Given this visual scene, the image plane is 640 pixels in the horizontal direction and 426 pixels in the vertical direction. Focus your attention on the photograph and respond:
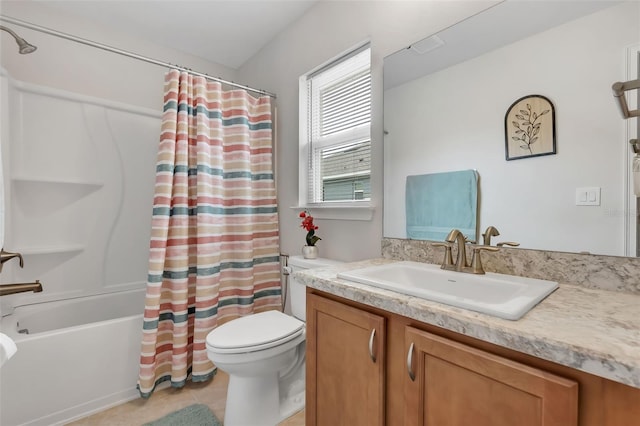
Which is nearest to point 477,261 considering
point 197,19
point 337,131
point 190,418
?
point 337,131

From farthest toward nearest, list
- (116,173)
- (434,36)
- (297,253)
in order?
1. (116,173)
2. (297,253)
3. (434,36)

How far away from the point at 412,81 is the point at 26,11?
2.62 meters

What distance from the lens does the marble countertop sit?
53 cm

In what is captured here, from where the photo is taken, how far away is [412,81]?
145 centimetres

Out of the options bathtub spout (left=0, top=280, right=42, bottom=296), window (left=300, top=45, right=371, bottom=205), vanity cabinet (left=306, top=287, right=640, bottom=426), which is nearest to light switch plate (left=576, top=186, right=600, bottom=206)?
vanity cabinet (left=306, top=287, right=640, bottom=426)

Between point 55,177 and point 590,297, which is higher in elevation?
point 55,177

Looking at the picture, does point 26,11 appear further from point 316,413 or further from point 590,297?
point 590,297

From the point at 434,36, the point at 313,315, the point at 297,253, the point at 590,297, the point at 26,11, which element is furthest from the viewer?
the point at 297,253

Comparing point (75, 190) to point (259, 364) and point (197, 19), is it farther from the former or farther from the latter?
point (259, 364)

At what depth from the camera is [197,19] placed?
7.16 ft

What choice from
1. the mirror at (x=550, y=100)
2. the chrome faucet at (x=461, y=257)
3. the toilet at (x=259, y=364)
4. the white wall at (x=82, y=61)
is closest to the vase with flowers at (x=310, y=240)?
the toilet at (x=259, y=364)

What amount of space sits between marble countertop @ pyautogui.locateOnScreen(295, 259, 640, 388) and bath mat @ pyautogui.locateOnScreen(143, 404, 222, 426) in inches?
47.5

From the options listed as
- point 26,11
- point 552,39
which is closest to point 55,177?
point 26,11

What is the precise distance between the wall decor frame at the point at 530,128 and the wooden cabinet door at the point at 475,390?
799 mm
